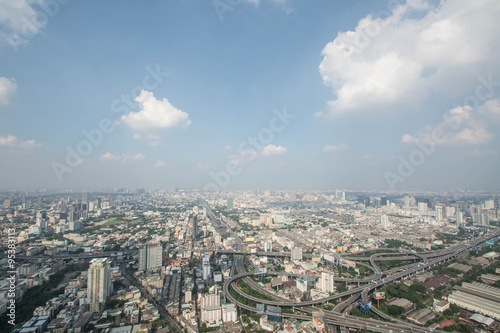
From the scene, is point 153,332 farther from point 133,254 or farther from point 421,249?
point 421,249

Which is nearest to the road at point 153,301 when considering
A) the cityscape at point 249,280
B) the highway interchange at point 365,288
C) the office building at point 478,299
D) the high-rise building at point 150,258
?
the cityscape at point 249,280

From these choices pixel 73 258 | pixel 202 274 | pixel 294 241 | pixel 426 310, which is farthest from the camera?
pixel 294 241

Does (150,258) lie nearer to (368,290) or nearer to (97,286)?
(97,286)

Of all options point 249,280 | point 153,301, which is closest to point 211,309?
point 153,301

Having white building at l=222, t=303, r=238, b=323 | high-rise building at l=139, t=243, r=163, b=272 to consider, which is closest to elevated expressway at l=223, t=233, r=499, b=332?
white building at l=222, t=303, r=238, b=323

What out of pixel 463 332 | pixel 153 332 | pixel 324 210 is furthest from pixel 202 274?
pixel 324 210

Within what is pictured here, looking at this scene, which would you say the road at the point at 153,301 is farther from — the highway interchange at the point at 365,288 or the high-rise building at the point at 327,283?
the high-rise building at the point at 327,283

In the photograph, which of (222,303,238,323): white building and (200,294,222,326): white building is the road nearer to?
(200,294,222,326): white building
